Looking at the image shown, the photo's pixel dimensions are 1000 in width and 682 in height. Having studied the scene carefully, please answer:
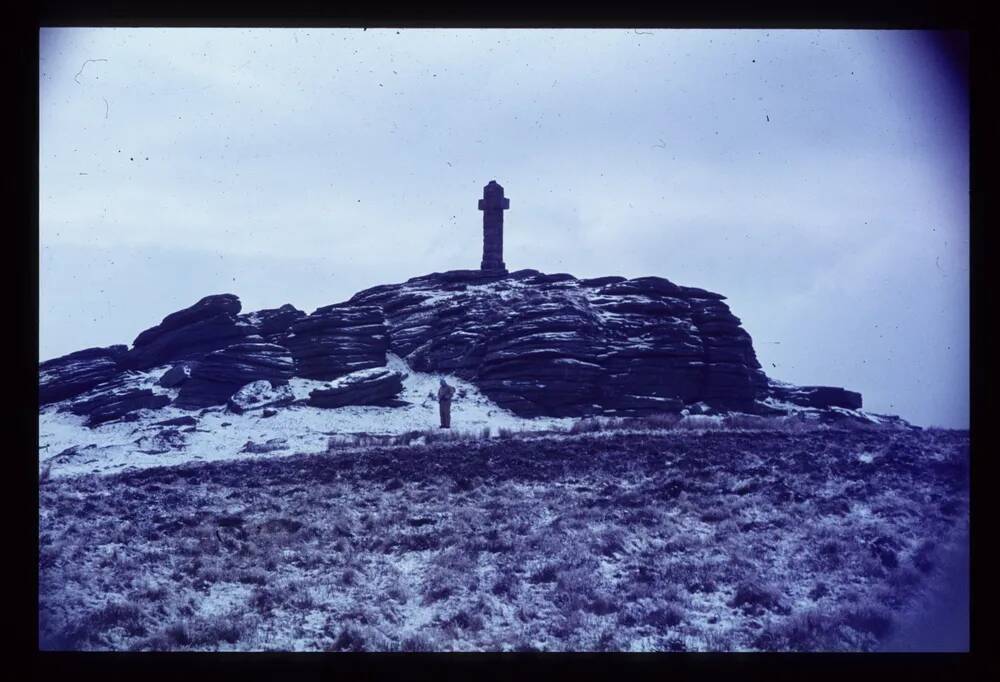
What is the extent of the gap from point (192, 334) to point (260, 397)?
15.0ft

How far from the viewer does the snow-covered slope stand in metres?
14.4

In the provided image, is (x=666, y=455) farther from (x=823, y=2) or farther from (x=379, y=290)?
(x=379, y=290)

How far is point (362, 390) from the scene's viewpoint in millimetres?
20672

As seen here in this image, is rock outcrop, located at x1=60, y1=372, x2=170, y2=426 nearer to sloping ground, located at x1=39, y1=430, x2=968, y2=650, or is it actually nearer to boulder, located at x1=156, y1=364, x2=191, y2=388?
boulder, located at x1=156, y1=364, x2=191, y2=388

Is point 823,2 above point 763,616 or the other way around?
above

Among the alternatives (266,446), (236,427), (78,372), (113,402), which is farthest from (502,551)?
(78,372)

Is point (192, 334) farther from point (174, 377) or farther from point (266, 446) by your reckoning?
point (266, 446)

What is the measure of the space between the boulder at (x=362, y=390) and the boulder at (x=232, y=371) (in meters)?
1.74

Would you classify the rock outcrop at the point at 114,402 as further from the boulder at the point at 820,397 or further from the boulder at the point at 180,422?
the boulder at the point at 820,397
